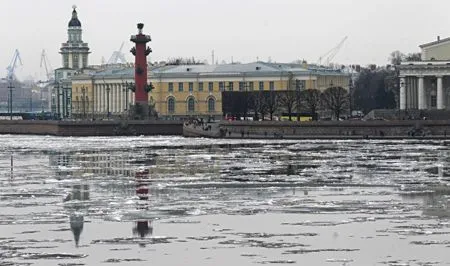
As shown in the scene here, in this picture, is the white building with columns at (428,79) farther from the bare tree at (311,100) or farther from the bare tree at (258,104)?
the bare tree at (258,104)

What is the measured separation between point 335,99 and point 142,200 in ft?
201

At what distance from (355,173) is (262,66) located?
237 ft

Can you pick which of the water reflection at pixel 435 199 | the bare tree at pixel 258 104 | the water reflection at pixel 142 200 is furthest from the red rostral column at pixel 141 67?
the water reflection at pixel 435 199

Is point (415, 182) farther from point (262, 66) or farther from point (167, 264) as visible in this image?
point (262, 66)

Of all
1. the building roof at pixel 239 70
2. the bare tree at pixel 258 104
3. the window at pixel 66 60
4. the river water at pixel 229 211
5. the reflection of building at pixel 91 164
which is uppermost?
the window at pixel 66 60

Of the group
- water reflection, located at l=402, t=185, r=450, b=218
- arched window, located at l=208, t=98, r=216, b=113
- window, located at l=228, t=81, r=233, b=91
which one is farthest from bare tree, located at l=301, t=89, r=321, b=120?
water reflection, located at l=402, t=185, r=450, b=218

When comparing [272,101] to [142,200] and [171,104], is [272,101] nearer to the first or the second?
[171,104]

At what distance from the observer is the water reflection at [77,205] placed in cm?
2522

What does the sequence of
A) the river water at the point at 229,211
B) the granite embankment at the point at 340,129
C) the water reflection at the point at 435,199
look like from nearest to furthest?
the river water at the point at 229,211
the water reflection at the point at 435,199
the granite embankment at the point at 340,129

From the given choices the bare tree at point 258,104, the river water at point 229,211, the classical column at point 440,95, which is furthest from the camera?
the bare tree at point 258,104

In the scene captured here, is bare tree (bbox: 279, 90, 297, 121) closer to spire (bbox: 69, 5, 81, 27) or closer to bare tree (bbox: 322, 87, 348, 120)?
bare tree (bbox: 322, 87, 348, 120)

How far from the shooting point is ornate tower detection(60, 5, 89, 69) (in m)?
136

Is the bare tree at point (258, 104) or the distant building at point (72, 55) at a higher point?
the distant building at point (72, 55)

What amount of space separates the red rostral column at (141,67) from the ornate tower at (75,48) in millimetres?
46567
